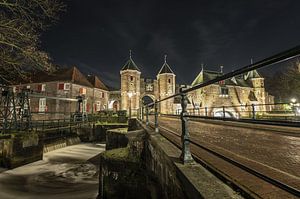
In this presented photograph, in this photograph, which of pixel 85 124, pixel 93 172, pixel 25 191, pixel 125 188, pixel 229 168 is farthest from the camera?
pixel 85 124

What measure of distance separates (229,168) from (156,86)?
3899 centimetres

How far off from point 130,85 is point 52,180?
94.0ft

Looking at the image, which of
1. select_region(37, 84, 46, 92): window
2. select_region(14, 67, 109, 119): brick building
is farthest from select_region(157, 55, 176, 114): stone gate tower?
select_region(37, 84, 46, 92): window

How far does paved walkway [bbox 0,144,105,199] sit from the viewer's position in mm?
8352

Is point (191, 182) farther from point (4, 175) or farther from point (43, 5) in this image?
point (4, 175)

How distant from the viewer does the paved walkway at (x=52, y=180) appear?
8.35 m

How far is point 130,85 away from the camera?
37.6 meters

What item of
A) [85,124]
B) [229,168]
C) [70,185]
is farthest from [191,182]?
[85,124]

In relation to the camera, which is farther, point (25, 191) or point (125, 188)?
point (25, 191)

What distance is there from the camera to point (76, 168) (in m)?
12.0

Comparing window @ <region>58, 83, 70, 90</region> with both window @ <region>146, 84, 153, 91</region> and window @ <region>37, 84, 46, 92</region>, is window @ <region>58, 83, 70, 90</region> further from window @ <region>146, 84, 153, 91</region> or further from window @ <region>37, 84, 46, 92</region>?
window @ <region>146, 84, 153, 91</region>

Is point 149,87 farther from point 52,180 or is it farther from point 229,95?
point 52,180

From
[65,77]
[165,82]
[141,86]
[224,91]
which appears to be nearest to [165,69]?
[165,82]

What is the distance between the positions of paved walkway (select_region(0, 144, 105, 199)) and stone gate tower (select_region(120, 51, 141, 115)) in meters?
23.6
